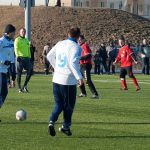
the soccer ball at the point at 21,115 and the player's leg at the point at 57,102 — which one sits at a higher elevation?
the player's leg at the point at 57,102

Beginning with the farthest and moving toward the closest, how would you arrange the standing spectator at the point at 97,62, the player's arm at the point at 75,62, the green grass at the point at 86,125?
the standing spectator at the point at 97,62
the player's arm at the point at 75,62
the green grass at the point at 86,125

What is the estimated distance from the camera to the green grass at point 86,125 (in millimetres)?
15188

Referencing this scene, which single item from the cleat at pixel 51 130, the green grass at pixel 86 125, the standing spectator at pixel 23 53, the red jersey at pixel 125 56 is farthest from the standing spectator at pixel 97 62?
the cleat at pixel 51 130

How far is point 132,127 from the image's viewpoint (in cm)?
1808

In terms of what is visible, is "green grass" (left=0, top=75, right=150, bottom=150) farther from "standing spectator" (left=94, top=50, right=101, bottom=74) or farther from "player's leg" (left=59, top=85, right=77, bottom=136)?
"standing spectator" (left=94, top=50, right=101, bottom=74)

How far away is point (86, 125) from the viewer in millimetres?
18344

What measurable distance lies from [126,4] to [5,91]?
80.5m

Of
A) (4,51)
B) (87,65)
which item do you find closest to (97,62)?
(87,65)

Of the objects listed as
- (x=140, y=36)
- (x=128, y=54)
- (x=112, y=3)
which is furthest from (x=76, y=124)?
(x=112, y=3)

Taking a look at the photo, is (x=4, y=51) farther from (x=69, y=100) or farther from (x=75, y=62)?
(x=75, y=62)

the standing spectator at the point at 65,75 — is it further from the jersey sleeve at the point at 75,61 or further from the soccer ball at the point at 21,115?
the soccer ball at the point at 21,115

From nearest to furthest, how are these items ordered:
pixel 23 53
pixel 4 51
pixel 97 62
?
pixel 4 51, pixel 23 53, pixel 97 62

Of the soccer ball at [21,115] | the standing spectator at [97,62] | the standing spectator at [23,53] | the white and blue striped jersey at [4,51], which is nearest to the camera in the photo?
the soccer ball at [21,115]

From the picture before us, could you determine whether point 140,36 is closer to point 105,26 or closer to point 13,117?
point 105,26
